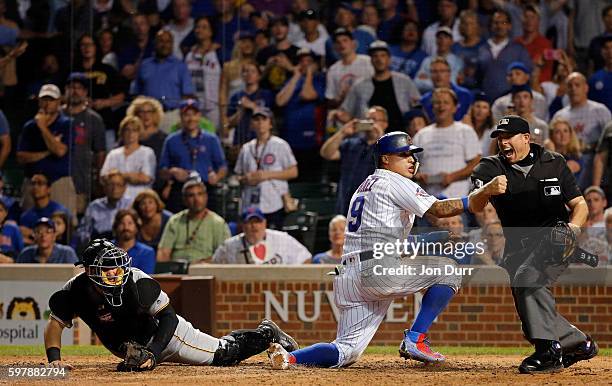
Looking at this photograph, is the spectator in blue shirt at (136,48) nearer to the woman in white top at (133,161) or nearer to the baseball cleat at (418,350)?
the woman in white top at (133,161)

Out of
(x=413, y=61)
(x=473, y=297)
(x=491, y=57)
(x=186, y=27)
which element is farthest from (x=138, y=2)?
(x=473, y=297)

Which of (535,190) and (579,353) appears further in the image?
(579,353)

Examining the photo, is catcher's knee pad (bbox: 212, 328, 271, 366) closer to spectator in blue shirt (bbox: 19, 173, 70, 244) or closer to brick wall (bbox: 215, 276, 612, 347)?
brick wall (bbox: 215, 276, 612, 347)

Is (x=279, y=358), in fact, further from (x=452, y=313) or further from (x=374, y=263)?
(x=452, y=313)

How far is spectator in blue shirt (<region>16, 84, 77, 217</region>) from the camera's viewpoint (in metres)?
13.3

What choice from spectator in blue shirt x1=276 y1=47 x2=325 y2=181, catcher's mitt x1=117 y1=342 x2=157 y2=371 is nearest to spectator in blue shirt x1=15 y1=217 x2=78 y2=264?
spectator in blue shirt x1=276 y1=47 x2=325 y2=181

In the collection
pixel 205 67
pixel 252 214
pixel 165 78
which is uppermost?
pixel 205 67

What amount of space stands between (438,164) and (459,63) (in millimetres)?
1617

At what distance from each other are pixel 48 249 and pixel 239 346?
→ 489 centimetres

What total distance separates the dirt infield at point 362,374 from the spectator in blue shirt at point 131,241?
11.4 feet

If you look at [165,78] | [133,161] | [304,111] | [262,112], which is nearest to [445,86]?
[304,111]

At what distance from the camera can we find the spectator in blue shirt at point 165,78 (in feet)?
45.2

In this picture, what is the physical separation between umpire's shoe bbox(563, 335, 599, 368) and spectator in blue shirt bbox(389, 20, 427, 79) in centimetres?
611

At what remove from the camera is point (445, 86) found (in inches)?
514
